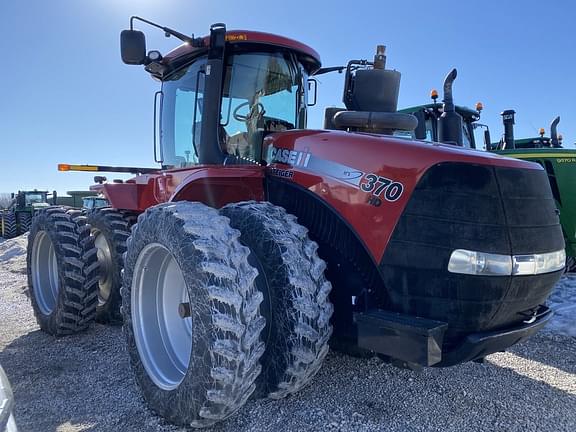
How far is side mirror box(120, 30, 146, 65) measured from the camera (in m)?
3.58

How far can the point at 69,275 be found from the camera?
182 inches

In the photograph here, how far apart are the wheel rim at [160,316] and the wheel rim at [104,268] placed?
1836 mm

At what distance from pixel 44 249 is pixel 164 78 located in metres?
2.55

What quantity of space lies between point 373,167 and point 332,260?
0.63 metres

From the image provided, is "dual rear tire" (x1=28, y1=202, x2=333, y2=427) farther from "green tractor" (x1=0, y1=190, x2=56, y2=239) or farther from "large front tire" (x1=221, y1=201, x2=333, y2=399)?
"green tractor" (x1=0, y1=190, x2=56, y2=239)

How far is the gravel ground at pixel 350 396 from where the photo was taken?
288 cm

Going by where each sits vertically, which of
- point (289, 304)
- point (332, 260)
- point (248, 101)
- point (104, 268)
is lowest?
→ point (104, 268)

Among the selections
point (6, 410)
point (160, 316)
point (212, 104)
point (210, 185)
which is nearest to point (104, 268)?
point (160, 316)

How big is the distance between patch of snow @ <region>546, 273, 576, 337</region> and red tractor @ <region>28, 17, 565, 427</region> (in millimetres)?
2617

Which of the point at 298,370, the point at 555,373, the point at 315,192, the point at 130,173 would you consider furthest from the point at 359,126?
the point at 130,173

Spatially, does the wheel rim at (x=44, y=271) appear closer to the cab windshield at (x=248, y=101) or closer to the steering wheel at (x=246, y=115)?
the cab windshield at (x=248, y=101)

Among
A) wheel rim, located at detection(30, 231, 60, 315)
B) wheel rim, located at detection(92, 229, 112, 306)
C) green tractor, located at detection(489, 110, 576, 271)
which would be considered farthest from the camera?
green tractor, located at detection(489, 110, 576, 271)

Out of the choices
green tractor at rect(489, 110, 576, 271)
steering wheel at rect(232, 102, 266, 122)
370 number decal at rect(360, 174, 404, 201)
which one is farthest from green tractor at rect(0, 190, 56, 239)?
370 number decal at rect(360, 174, 404, 201)

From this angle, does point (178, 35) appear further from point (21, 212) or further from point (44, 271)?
point (21, 212)
